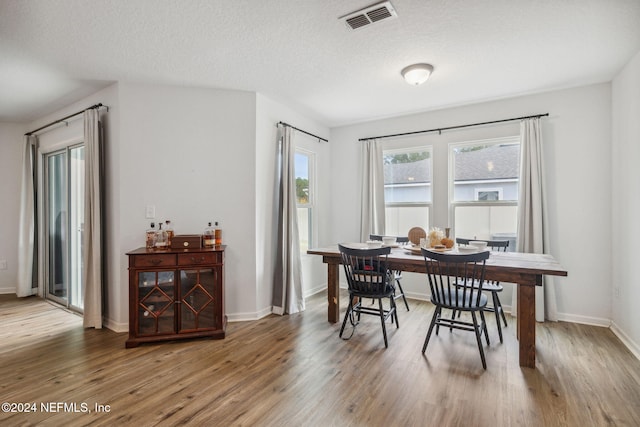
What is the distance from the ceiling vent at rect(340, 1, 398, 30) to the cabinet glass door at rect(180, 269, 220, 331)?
2361 mm

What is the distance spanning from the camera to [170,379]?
225 cm

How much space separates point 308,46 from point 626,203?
315 cm

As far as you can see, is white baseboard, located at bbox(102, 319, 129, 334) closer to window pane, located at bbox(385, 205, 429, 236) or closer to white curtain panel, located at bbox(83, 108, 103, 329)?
white curtain panel, located at bbox(83, 108, 103, 329)

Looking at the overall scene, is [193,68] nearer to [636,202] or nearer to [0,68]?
[0,68]

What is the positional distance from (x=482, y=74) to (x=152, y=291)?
12.2 feet

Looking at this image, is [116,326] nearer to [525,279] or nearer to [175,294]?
[175,294]

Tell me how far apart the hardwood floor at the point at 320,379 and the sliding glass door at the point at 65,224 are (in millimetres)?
851

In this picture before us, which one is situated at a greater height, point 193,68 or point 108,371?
point 193,68

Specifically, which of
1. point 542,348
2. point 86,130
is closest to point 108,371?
point 86,130

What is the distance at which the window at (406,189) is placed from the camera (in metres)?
4.32

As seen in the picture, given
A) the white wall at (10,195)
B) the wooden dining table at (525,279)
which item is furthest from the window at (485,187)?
the white wall at (10,195)

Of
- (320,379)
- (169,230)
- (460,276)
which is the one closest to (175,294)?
(169,230)

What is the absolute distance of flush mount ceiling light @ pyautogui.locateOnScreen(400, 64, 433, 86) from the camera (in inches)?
112

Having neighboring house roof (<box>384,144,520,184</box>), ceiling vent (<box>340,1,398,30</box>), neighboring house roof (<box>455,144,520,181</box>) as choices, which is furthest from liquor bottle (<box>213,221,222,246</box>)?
neighboring house roof (<box>455,144,520,181</box>)
